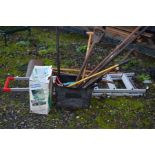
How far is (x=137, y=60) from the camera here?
20.3 feet

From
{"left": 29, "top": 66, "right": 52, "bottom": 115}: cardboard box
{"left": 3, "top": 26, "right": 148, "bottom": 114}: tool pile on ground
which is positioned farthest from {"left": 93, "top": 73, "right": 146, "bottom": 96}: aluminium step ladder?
{"left": 29, "top": 66, "right": 52, "bottom": 115}: cardboard box

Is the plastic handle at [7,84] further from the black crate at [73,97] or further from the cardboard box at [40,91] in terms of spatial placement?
the black crate at [73,97]

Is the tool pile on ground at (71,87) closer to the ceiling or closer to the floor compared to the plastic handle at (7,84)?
closer to the ceiling

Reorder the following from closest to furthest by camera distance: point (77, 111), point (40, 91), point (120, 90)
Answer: point (40, 91), point (77, 111), point (120, 90)

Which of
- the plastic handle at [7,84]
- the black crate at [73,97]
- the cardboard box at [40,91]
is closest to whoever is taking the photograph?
the cardboard box at [40,91]

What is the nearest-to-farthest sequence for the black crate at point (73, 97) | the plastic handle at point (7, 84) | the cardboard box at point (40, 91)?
the cardboard box at point (40, 91) → the black crate at point (73, 97) → the plastic handle at point (7, 84)

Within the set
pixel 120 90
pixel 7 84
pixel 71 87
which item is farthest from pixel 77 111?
pixel 7 84

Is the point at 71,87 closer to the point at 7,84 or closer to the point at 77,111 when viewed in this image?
the point at 77,111

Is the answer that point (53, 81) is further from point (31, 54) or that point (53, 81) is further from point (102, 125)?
point (31, 54)

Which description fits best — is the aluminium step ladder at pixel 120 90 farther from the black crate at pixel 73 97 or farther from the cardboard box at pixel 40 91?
the cardboard box at pixel 40 91

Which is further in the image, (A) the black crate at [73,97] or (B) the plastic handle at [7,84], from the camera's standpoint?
(B) the plastic handle at [7,84]

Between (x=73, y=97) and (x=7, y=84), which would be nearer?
(x=73, y=97)

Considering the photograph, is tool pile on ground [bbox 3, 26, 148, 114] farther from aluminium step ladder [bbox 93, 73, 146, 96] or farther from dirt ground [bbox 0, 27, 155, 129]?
dirt ground [bbox 0, 27, 155, 129]

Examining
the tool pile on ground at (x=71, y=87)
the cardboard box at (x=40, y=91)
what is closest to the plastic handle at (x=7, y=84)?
the tool pile on ground at (x=71, y=87)
